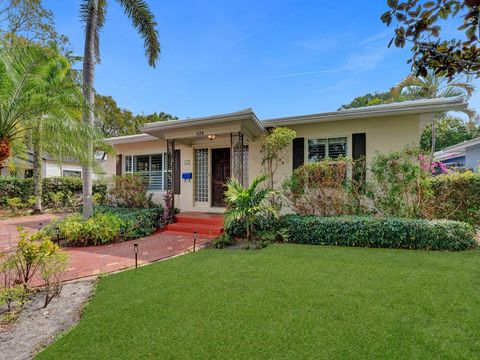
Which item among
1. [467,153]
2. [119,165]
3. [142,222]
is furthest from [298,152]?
[467,153]

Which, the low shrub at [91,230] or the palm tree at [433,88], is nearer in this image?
the low shrub at [91,230]

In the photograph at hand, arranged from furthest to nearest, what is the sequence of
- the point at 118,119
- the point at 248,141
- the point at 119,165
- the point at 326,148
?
the point at 118,119 → the point at 119,165 → the point at 248,141 → the point at 326,148

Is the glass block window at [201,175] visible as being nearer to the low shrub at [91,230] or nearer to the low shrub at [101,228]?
the low shrub at [101,228]

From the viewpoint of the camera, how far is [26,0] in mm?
12148

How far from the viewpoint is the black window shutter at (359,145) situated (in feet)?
27.8

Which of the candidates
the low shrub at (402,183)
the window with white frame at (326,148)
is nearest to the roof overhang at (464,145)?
the low shrub at (402,183)

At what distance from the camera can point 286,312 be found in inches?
126

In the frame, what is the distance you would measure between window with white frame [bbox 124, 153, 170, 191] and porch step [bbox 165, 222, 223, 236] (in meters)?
3.13

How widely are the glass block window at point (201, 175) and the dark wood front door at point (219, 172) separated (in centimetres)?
37

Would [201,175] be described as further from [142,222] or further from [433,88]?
[433,88]

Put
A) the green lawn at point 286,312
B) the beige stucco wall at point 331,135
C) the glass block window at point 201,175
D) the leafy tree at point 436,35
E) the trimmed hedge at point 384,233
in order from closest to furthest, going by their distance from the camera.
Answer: the leafy tree at point 436,35 → the green lawn at point 286,312 → the trimmed hedge at point 384,233 → the beige stucco wall at point 331,135 → the glass block window at point 201,175

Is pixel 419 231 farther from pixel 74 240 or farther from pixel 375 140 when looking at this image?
pixel 74 240

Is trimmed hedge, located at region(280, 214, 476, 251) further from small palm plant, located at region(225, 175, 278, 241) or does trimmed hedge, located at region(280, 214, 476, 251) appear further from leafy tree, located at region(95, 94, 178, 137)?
leafy tree, located at region(95, 94, 178, 137)

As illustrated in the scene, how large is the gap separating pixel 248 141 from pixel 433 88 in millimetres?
10251
